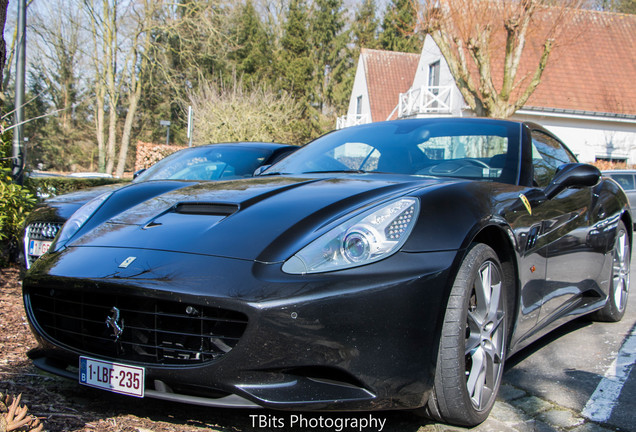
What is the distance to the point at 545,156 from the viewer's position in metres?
3.89

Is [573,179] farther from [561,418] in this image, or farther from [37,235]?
[37,235]

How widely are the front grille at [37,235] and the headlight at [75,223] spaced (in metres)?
1.71

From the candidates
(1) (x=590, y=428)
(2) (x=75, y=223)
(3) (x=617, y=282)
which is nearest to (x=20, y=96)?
(2) (x=75, y=223)

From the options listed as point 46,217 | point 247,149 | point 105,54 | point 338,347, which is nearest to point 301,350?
point 338,347

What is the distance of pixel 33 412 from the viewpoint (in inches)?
96.0

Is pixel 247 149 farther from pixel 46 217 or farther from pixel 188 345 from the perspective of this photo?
pixel 188 345

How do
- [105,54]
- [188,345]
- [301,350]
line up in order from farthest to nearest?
[105,54], [188,345], [301,350]

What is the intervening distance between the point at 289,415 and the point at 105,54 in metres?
30.0

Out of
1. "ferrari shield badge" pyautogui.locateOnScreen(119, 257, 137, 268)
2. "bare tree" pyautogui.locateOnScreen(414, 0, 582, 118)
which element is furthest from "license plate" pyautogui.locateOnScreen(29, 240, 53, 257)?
"bare tree" pyautogui.locateOnScreen(414, 0, 582, 118)

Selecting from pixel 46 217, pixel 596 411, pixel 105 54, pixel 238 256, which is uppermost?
pixel 105 54

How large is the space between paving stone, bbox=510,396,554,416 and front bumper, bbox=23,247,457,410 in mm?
855

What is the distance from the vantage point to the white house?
20.3 meters

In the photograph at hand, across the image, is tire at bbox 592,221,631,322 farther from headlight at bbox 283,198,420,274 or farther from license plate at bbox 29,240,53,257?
license plate at bbox 29,240,53,257

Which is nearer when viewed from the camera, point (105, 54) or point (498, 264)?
point (498, 264)
